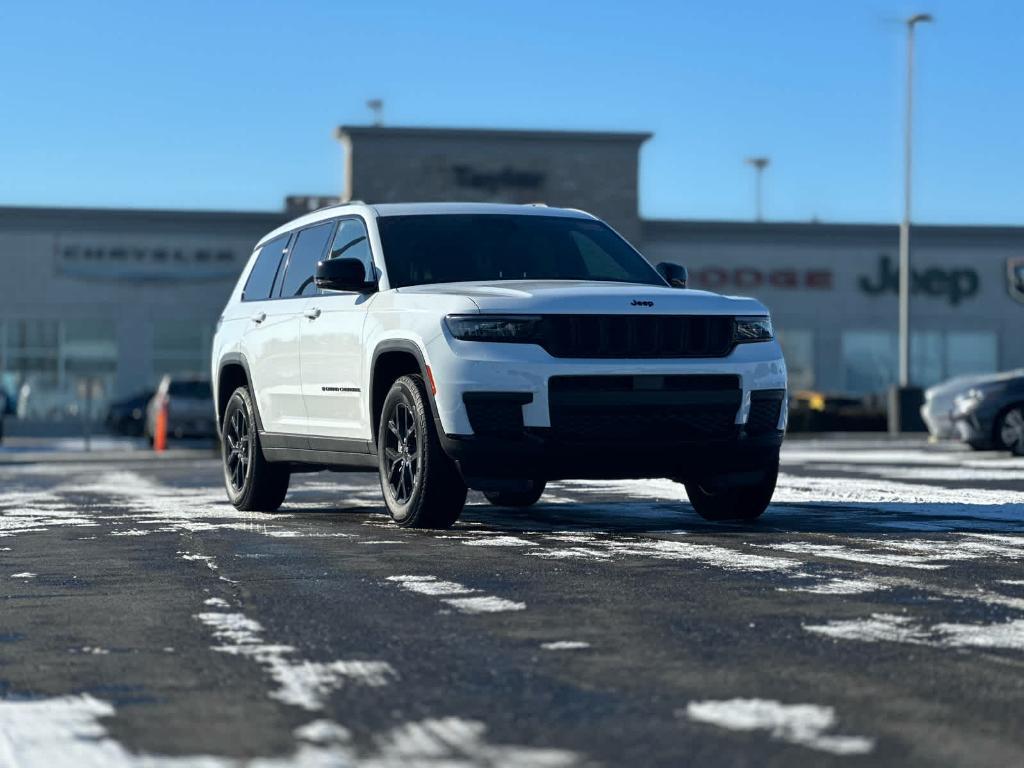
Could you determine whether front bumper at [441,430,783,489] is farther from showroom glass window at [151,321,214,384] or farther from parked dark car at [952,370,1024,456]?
showroom glass window at [151,321,214,384]

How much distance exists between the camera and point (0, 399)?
151ft

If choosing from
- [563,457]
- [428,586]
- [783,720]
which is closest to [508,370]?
[563,457]

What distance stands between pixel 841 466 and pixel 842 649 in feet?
40.0

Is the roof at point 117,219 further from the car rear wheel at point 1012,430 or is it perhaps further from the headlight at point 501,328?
the headlight at point 501,328

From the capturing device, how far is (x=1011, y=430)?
20.3m

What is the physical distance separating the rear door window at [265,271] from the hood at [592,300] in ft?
7.95

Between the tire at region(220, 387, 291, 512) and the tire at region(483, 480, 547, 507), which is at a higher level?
the tire at region(220, 387, 291, 512)

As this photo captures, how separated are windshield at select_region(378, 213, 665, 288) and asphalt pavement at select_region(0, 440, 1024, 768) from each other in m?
1.43

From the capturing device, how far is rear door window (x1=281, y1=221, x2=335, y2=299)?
36.0 ft

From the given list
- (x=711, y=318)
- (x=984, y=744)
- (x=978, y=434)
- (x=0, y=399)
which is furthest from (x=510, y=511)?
(x=0, y=399)

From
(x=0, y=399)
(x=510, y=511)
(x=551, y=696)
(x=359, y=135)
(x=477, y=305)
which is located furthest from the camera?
(x=359, y=135)

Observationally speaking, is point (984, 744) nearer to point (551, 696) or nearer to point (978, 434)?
point (551, 696)

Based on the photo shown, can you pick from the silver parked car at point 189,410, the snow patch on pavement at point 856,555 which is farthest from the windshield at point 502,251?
the silver parked car at point 189,410

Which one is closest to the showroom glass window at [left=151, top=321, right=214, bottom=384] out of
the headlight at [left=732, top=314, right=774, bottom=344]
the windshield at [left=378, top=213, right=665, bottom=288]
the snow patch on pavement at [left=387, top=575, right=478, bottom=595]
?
the windshield at [left=378, top=213, right=665, bottom=288]
